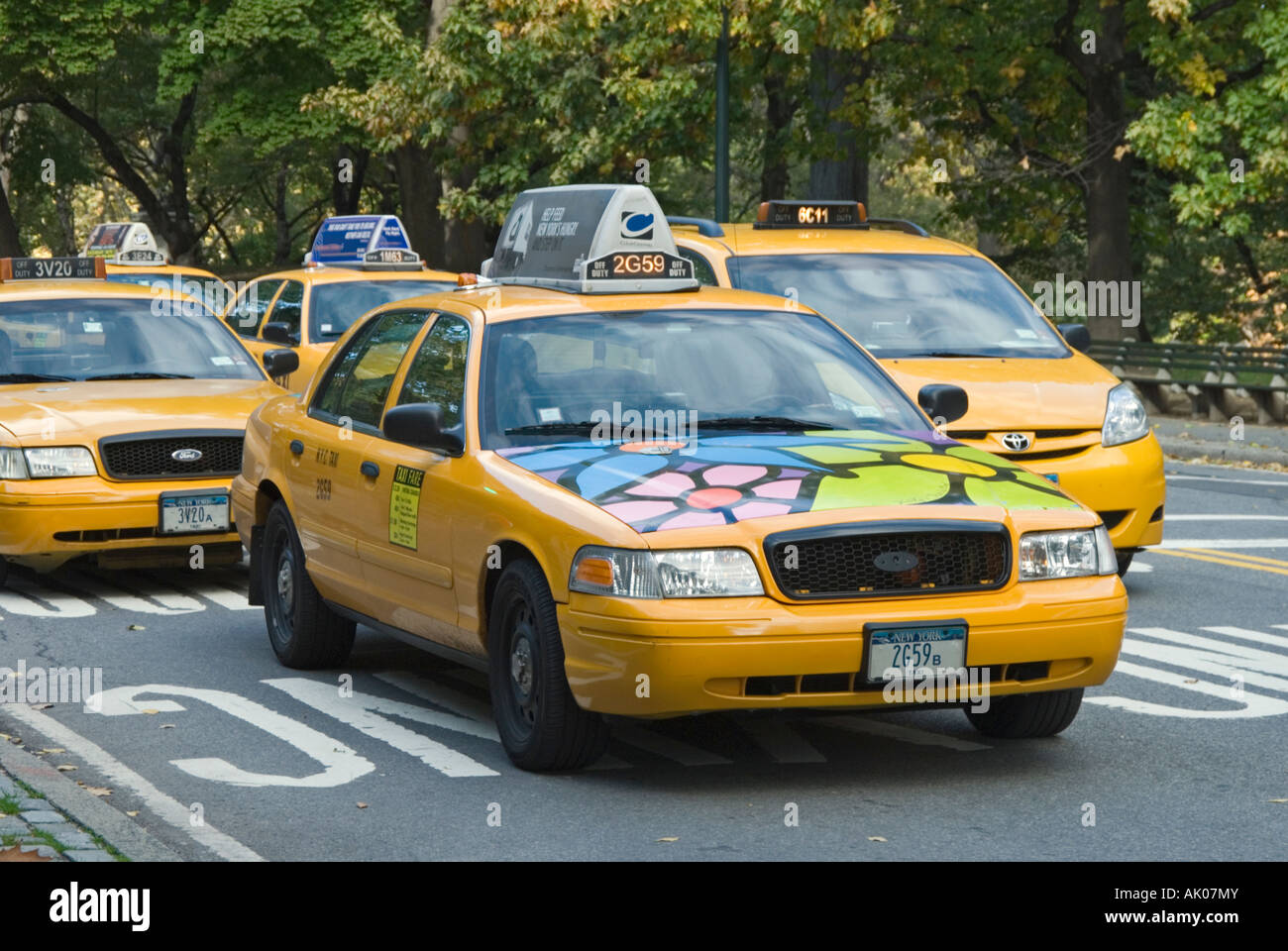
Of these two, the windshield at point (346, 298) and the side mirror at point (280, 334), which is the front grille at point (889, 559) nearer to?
the side mirror at point (280, 334)

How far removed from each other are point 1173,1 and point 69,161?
1397 inches

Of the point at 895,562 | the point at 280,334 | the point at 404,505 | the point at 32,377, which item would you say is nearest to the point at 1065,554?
the point at 895,562

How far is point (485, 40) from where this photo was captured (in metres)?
30.7

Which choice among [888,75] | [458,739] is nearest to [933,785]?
[458,739]

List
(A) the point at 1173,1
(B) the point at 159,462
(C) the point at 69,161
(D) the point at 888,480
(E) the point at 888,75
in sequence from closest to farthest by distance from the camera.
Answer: (D) the point at 888,480 → (B) the point at 159,462 → (A) the point at 1173,1 → (E) the point at 888,75 → (C) the point at 69,161

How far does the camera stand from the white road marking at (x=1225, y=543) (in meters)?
13.0

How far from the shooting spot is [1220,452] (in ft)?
68.8

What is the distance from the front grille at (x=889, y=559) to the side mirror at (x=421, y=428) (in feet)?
4.93

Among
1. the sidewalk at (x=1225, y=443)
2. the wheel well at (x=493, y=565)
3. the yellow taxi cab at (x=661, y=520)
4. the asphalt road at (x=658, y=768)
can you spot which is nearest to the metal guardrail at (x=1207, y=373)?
the sidewalk at (x=1225, y=443)

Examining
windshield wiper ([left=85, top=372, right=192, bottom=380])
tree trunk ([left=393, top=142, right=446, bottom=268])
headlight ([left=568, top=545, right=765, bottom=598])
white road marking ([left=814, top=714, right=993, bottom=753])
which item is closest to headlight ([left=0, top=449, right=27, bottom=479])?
windshield wiper ([left=85, top=372, right=192, bottom=380])

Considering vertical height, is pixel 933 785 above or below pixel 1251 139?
below

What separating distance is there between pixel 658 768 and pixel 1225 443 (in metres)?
15.6

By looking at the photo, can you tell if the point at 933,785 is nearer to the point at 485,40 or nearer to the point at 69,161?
the point at 485,40

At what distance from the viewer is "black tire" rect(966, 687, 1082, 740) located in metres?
7.18
